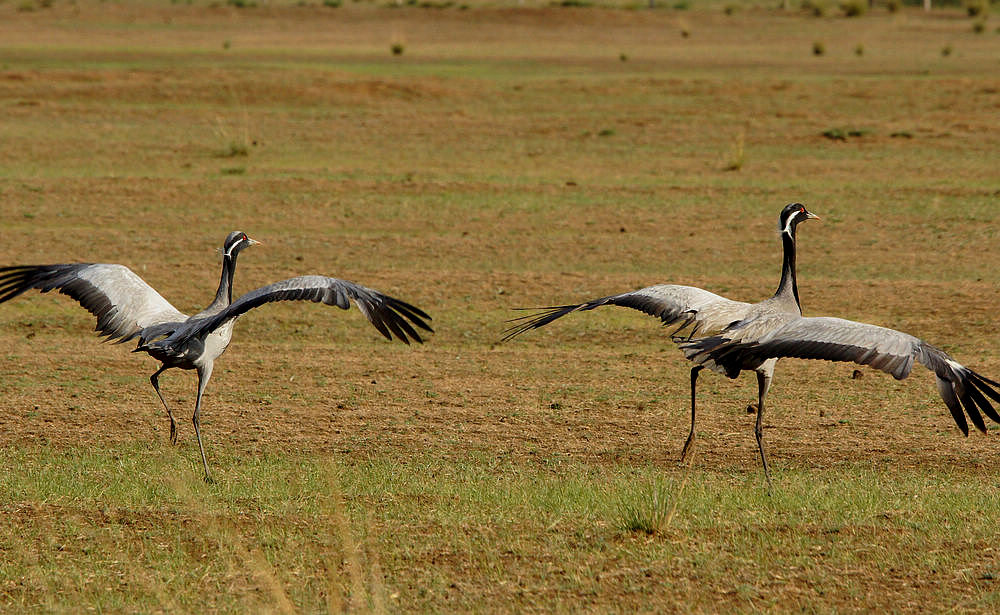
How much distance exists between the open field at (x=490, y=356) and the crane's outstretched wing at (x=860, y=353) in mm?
707

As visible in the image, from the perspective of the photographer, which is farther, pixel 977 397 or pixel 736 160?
pixel 736 160

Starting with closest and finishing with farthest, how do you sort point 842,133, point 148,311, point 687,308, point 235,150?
point 687,308 < point 148,311 < point 235,150 < point 842,133

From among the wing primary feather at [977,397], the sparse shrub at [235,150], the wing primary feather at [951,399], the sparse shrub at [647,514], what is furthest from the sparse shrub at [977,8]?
the sparse shrub at [647,514]

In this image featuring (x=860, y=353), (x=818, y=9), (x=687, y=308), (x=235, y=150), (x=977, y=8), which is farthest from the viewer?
(x=818, y=9)

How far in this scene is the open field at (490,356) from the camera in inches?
234

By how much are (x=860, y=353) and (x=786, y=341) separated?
0.51 m

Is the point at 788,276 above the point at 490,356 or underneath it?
above

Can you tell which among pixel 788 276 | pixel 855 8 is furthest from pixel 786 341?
pixel 855 8

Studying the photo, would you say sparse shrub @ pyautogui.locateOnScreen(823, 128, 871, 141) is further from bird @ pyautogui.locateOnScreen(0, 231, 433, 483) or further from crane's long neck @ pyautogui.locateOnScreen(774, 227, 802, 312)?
bird @ pyautogui.locateOnScreen(0, 231, 433, 483)

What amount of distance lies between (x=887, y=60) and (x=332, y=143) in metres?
22.5

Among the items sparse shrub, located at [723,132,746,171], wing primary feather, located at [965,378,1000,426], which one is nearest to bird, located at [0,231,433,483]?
wing primary feather, located at [965,378,1000,426]

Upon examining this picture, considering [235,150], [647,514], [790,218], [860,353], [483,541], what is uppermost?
[235,150]

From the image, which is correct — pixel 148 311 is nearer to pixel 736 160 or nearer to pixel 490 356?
pixel 490 356

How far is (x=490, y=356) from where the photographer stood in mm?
11102
